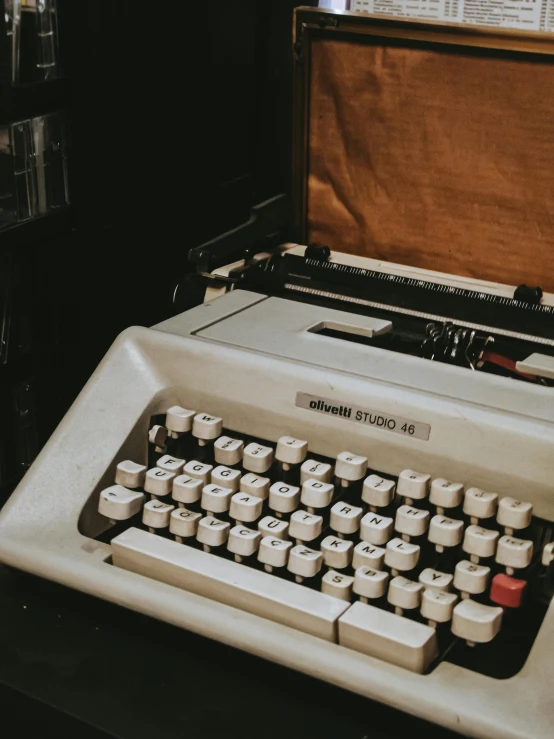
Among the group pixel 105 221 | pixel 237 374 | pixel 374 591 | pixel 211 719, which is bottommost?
pixel 211 719

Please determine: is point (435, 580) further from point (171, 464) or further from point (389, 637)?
point (171, 464)

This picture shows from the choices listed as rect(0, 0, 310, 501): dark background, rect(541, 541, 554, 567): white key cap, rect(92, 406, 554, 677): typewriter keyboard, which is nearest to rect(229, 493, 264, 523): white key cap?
rect(92, 406, 554, 677): typewriter keyboard

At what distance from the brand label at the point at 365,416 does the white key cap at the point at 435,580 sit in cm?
18

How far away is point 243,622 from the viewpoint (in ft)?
3.54

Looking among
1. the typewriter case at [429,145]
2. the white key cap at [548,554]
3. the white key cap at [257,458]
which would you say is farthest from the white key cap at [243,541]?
the typewriter case at [429,145]

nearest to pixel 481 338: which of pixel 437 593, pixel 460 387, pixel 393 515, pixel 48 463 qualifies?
pixel 460 387

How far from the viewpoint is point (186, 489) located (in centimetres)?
122

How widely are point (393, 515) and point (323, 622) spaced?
0.90 feet

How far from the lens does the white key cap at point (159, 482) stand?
49.0 inches

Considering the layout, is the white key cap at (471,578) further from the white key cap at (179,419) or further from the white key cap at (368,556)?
the white key cap at (179,419)

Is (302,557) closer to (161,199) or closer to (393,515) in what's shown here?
(393,515)

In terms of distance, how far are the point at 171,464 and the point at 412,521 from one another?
337mm

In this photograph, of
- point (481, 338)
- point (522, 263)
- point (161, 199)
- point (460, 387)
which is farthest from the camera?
point (161, 199)

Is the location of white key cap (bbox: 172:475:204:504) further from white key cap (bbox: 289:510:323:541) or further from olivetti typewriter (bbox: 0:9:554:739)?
white key cap (bbox: 289:510:323:541)
